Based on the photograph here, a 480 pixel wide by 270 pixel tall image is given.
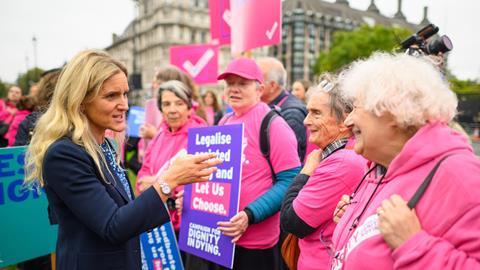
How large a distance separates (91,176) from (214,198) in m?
1.12

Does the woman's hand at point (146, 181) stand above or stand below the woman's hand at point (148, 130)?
below

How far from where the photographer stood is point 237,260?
2.85 m

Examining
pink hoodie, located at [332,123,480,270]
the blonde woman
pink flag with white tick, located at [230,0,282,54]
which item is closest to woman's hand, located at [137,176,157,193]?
the blonde woman

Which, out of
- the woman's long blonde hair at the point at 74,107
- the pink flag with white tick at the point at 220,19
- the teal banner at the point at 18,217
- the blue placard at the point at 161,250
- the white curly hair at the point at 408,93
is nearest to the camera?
the white curly hair at the point at 408,93

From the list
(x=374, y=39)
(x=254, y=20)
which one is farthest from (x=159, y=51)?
(x=254, y=20)

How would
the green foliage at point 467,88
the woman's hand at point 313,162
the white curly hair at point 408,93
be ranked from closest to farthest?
the white curly hair at point 408,93 → the woman's hand at point 313,162 → the green foliage at point 467,88

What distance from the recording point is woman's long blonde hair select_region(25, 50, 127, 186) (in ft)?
→ 5.98

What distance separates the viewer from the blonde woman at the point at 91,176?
5.60 feet

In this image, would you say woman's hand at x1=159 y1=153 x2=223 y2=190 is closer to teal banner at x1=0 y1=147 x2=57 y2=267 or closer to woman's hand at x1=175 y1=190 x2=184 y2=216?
woman's hand at x1=175 y1=190 x2=184 y2=216

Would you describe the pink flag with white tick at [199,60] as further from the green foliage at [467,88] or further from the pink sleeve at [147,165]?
the green foliage at [467,88]

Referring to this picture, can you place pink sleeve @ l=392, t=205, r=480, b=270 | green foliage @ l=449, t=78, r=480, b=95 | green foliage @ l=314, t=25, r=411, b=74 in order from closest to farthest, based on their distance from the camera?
pink sleeve @ l=392, t=205, r=480, b=270 → green foliage @ l=449, t=78, r=480, b=95 → green foliage @ l=314, t=25, r=411, b=74

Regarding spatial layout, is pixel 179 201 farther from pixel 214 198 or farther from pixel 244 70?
pixel 244 70

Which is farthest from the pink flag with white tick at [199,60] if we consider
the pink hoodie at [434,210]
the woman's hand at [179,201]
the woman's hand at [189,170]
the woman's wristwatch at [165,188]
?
the pink hoodie at [434,210]

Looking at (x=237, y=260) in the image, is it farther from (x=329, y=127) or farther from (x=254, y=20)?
(x=254, y=20)
